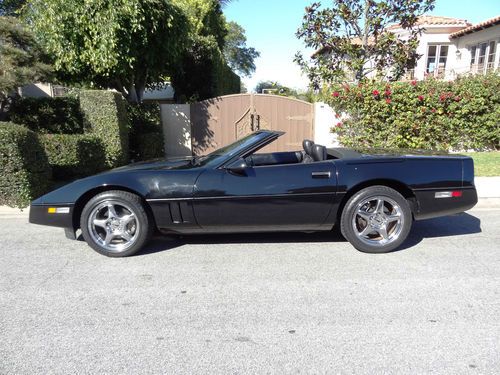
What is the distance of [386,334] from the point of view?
2.44 metres

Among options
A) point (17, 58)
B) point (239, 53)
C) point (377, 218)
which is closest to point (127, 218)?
point (377, 218)

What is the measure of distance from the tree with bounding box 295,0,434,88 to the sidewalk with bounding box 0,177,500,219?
4572 mm

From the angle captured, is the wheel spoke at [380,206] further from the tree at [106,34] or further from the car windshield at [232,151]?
the tree at [106,34]

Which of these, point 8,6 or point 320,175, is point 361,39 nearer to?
point 320,175

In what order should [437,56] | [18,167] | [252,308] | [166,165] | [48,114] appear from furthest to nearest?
[437,56]
[48,114]
[18,167]
[166,165]
[252,308]

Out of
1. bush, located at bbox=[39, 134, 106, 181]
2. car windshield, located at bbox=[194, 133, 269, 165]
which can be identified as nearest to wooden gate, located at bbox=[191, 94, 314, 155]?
bush, located at bbox=[39, 134, 106, 181]

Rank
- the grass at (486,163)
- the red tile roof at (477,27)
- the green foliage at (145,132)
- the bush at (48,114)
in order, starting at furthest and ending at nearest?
1. the red tile roof at (477,27)
2. the green foliage at (145,132)
3. the bush at (48,114)
4. the grass at (486,163)

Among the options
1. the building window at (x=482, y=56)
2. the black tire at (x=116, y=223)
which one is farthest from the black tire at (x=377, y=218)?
the building window at (x=482, y=56)

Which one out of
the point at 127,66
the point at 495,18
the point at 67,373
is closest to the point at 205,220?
the point at 67,373

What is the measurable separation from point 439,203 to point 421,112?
6.42 meters

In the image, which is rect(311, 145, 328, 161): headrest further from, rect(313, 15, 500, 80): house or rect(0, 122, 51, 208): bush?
rect(313, 15, 500, 80): house

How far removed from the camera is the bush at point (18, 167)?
5.49 meters

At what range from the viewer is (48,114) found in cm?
941

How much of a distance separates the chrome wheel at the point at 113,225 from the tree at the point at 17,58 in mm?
5660
